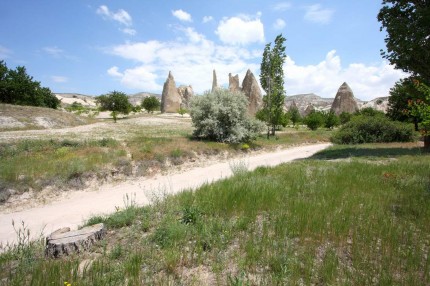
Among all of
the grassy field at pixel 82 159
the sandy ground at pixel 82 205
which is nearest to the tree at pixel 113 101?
the grassy field at pixel 82 159

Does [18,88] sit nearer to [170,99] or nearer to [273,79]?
[170,99]

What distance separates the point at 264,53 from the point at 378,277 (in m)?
29.1

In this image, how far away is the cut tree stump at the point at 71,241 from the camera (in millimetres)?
4941

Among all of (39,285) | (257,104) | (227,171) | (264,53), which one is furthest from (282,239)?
(257,104)

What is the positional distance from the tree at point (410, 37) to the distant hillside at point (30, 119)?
38362 millimetres

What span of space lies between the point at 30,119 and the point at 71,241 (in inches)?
1469

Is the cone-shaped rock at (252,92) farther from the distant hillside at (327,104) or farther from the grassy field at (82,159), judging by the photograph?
the grassy field at (82,159)

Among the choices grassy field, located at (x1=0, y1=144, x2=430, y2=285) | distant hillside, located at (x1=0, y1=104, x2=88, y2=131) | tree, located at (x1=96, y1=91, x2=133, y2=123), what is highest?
tree, located at (x1=96, y1=91, x2=133, y2=123)

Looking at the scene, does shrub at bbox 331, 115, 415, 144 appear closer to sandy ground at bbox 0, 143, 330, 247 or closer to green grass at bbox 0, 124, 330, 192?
green grass at bbox 0, 124, 330, 192

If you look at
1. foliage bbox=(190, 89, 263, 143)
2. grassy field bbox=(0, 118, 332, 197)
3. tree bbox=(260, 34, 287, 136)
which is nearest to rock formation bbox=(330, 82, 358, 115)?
tree bbox=(260, 34, 287, 136)

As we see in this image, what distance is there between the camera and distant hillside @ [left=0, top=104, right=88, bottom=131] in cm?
3219

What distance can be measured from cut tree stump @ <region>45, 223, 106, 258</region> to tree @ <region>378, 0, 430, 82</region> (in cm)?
1943

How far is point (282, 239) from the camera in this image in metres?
4.82

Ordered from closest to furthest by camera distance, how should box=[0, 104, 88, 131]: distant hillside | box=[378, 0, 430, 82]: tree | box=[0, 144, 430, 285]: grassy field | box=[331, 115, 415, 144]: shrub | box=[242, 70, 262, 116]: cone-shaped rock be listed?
box=[0, 144, 430, 285]: grassy field < box=[378, 0, 430, 82]: tree < box=[331, 115, 415, 144]: shrub < box=[0, 104, 88, 131]: distant hillside < box=[242, 70, 262, 116]: cone-shaped rock
